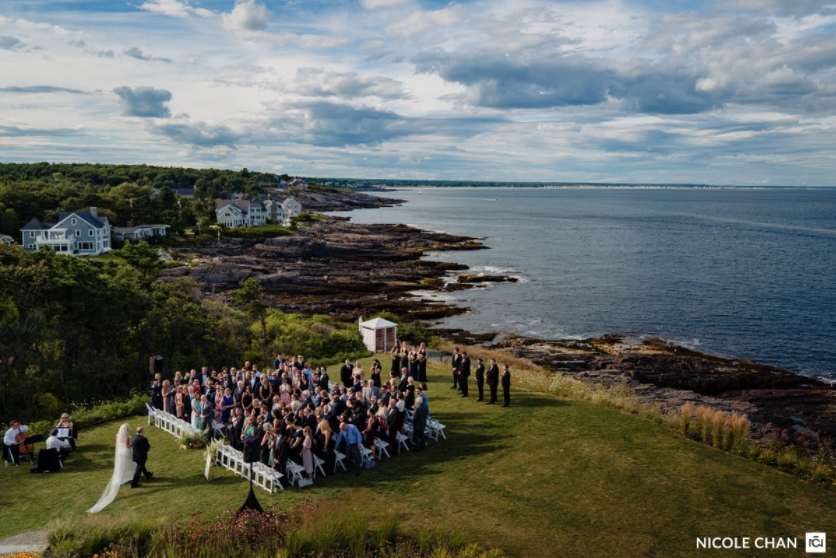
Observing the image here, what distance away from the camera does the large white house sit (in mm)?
106938

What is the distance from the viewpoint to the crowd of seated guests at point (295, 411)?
13078mm

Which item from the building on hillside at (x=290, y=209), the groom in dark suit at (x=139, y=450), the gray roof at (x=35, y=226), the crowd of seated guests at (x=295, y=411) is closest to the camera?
the groom in dark suit at (x=139, y=450)

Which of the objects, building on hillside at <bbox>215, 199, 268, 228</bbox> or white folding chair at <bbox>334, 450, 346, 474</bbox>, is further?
building on hillside at <bbox>215, 199, 268, 228</bbox>

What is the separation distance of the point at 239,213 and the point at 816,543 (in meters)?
109

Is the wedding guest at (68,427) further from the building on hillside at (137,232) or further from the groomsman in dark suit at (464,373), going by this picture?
the building on hillside at (137,232)

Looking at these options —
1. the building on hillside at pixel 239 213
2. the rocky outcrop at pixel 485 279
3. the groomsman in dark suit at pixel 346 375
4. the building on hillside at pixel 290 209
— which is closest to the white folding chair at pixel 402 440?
the groomsman in dark suit at pixel 346 375

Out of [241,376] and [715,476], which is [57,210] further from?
[715,476]

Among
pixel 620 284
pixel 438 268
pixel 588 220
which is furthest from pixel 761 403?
pixel 588 220

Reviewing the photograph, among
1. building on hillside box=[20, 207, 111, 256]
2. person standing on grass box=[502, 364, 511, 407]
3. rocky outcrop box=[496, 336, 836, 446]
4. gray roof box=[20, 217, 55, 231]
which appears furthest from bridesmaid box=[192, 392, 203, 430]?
gray roof box=[20, 217, 55, 231]

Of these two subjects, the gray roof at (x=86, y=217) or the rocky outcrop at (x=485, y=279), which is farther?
the gray roof at (x=86, y=217)

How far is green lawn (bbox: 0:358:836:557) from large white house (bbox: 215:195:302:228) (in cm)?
9570

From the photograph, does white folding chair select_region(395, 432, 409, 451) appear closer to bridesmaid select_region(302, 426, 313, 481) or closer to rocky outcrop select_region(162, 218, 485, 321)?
bridesmaid select_region(302, 426, 313, 481)

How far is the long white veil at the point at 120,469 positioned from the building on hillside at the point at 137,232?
2900 inches

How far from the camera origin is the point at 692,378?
32062mm
